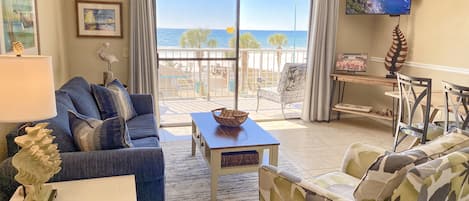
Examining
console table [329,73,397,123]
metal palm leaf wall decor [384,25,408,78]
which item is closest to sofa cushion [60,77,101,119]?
console table [329,73,397,123]

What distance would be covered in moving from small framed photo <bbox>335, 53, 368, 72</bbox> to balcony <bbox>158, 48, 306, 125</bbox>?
0.78 m

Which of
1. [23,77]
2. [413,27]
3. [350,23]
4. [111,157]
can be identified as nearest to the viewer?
[23,77]

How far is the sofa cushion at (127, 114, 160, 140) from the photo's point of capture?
3.02m

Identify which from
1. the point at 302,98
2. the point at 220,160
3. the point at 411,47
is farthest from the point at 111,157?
the point at 411,47

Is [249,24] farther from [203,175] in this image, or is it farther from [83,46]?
[203,175]

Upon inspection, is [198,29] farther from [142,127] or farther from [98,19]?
[142,127]

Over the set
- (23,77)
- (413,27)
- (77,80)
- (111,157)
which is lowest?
(111,157)

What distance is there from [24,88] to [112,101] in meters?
1.88

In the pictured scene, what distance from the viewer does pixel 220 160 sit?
8.85ft

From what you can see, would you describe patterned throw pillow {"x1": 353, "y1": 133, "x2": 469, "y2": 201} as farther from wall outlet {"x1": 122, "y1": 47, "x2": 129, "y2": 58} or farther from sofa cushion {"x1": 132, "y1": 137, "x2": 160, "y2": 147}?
wall outlet {"x1": 122, "y1": 47, "x2": 129, "y2": 58}

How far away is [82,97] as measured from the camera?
9.68 feet

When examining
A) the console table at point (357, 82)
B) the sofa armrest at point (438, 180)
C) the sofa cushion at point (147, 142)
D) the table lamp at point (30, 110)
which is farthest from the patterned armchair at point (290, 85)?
the table lamp at point (30, 110)

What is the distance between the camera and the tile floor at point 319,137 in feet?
12.1

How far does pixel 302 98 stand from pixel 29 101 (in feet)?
14.3
